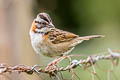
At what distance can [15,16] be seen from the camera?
967 cm

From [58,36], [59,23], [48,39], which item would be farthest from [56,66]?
[59,23]

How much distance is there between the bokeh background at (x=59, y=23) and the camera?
9.59 meters

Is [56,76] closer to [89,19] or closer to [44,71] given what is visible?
[44,71]

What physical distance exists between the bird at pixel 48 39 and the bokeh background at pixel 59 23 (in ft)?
11.6

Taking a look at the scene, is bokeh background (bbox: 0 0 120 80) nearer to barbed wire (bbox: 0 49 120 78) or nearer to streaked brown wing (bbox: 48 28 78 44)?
streaked brown wing (bbox: 48 28 78 44)

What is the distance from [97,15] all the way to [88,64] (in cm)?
922

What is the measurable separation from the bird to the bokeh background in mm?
3538

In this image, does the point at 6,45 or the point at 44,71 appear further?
the point at 6,45

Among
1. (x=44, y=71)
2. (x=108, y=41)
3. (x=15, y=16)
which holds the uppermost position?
(x=44, y=71)

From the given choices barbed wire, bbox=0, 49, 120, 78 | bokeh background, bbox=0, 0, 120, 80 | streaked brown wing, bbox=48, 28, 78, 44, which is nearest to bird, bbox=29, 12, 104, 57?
streaked brown wing, bbox=48, 28, 78, 44

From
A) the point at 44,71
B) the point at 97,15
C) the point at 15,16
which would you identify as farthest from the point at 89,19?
the point at 44,71

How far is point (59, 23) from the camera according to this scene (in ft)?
39.6

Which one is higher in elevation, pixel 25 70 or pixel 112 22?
pixel 25 70

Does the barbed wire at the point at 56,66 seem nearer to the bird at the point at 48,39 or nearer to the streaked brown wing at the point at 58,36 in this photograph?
the bird at the point at 48,39
